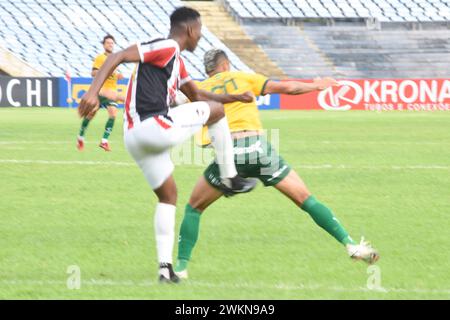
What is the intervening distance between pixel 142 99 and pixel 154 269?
5.50 ft

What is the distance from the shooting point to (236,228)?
1110 centimetres

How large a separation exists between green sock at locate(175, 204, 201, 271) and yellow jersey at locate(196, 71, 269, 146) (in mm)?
590

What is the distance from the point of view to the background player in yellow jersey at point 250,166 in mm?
8461

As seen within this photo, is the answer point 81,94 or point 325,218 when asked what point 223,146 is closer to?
point 325,218

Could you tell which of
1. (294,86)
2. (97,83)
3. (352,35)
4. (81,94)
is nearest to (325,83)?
(294,86)

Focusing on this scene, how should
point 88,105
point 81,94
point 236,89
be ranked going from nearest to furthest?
point 88,105 → point 236,89 → point 81,94

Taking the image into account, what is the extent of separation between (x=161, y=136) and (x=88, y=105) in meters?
0.64

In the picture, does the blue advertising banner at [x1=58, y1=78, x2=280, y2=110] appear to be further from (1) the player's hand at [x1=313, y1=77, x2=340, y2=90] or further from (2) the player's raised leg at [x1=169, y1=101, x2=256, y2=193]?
(2) the player's raised leg at [x1=169, y1=101, x2=256, y2=193]

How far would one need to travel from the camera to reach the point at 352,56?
48.8 metres

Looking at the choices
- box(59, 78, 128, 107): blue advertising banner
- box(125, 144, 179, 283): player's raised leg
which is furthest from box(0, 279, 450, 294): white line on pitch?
box(59, 78, 128, 107): blue advertising banner

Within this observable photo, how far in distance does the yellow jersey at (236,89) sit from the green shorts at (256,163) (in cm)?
17

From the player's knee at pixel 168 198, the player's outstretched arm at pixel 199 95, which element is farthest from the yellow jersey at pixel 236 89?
the player's knee at pixel 168 198

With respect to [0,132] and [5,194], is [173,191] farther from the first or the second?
[0,132]
